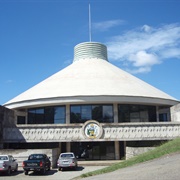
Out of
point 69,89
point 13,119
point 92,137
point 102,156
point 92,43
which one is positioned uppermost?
point 92,43

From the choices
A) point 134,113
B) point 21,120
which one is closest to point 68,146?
point 21,120

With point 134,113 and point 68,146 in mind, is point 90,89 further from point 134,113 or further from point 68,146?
point 68,146

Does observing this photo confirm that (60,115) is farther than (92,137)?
Yes

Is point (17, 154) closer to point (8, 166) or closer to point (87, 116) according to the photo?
point (8, 166)

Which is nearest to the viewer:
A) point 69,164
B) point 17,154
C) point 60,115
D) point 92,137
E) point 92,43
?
point 69,164

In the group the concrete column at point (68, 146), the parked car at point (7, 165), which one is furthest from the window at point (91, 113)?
the parked car at point (7, 165)

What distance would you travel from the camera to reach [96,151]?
98.6ft

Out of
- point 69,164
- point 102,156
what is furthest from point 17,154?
point 102,156

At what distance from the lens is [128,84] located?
33.7 metres

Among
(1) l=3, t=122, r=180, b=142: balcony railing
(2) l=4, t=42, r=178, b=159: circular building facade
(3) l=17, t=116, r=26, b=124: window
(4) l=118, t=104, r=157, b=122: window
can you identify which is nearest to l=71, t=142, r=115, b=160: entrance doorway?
(2) l=4, t=42, r=178, b=159: circular building facade

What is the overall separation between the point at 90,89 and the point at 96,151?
21.9ft

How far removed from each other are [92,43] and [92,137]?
1758 centimetres

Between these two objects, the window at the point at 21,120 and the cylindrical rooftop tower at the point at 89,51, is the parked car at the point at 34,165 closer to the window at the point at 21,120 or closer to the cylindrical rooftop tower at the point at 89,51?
the window at the point at 21,120

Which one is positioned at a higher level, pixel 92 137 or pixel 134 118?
pixel 134 118
